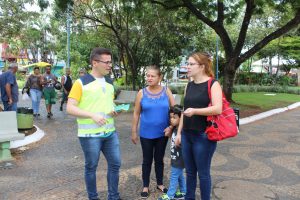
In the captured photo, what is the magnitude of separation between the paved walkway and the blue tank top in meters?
0.86

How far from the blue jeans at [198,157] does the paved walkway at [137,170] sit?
2.94 ft

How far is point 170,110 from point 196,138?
791mm

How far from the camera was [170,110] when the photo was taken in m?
4.57

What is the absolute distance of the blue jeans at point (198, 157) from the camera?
3.85m

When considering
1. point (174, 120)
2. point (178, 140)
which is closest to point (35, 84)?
point (174, 120)

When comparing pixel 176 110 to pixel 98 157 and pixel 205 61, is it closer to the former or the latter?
pixel 205 61

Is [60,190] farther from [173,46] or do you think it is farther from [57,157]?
[173,46]

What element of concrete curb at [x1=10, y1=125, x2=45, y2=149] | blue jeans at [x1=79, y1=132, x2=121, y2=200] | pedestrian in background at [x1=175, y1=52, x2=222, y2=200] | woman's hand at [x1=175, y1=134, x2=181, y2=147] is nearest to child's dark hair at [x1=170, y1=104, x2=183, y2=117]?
woman's hand at [x1=175, y1=134, x2=181, y2=147]

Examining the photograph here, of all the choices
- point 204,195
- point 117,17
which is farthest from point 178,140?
point 117,17

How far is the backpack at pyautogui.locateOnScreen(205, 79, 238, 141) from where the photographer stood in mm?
3746

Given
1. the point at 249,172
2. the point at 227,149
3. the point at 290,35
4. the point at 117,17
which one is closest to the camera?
the point at 249,172

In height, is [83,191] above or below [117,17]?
below

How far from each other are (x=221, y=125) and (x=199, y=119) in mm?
229

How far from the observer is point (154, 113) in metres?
4.56
